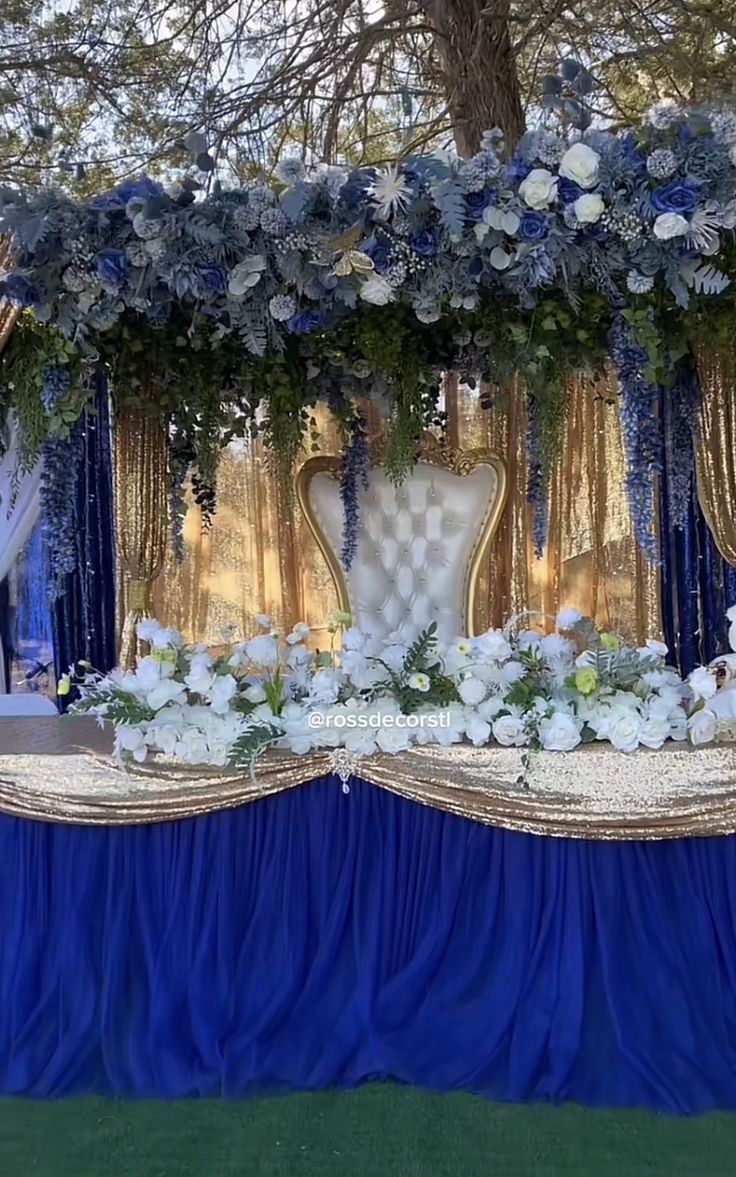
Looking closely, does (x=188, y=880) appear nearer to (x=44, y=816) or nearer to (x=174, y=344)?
(x=44, y=816)

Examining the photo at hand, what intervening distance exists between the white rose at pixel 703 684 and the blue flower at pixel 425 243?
113 centimetres

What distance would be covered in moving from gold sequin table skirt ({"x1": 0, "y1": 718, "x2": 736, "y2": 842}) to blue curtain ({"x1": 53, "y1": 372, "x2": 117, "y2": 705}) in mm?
2781

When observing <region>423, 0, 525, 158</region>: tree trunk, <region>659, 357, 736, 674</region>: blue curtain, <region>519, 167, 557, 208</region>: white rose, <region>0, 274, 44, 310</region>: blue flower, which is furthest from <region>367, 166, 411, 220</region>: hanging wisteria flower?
<region>659, 357, 736, 674</region>: blue curtain

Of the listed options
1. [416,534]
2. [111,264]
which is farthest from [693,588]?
[111,264]

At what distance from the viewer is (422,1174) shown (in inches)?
68.1

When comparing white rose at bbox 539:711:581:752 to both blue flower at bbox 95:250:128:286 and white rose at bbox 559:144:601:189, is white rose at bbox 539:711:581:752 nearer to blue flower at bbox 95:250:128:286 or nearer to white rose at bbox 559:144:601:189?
white rose at bbox 559:144:601:189

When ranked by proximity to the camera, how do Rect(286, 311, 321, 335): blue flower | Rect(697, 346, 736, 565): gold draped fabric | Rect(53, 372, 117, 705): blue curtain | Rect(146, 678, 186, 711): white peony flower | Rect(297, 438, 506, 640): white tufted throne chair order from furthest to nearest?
1. Rect(53, 372, 117, 705): blue curtain
2. Rect(697, 346, 736, 565): gold draped fabric
3. Rect(297, 438, 506, 640): white tufted throne chair
4. Rect(286, 311, 321, 335): blue flower
5. Rect(146, 678, 186, 711): white peony flower

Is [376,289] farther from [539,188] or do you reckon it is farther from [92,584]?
[92,584]

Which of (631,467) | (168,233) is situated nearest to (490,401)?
(631,467)

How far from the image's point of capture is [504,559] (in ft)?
15.6

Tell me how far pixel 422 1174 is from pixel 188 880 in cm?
78

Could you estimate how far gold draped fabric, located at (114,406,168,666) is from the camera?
3811 mm

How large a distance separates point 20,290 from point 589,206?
52.6 inches

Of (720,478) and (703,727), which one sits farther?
(720,478)
